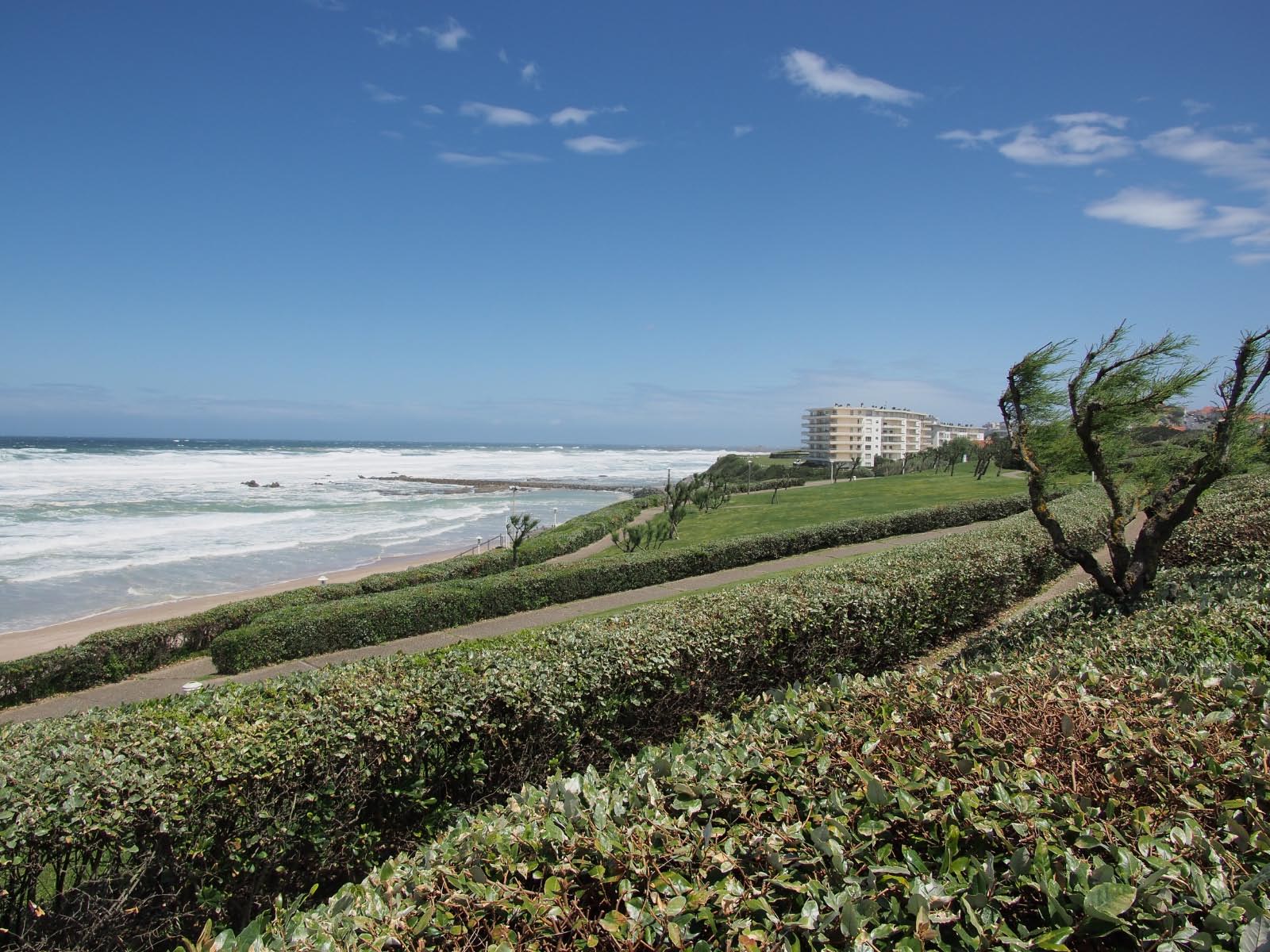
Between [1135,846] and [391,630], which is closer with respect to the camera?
[1135,846]

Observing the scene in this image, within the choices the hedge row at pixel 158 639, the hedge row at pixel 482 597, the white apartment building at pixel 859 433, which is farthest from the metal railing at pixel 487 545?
the white apartment building at pixel 859 433

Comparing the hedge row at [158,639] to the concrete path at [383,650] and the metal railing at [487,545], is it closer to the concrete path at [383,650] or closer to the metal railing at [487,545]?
the concrete path at [383,650]

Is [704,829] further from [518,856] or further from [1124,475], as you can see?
[1124,475]

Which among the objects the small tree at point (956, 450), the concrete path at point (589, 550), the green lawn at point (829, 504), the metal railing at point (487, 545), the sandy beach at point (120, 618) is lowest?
the sandy beach at point (120, 618)

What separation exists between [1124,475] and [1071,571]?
4574mm

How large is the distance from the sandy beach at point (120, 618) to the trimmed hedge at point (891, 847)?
1547 centimetres

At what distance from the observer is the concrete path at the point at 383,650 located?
36.4 ft

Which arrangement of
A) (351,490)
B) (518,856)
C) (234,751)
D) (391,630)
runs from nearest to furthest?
(518,856)
(234,751)
(391,630)
(351,490)

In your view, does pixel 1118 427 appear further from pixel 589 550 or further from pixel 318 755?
pixel 589 550

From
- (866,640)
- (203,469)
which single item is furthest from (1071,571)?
(203,469)

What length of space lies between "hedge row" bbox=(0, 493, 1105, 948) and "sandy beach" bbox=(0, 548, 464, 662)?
42.6 feet

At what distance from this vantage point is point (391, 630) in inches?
528

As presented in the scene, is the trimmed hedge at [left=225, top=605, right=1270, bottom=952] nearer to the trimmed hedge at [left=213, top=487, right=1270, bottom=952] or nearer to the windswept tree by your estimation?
the trimmed hedge at [left=213, top=487, right=1270, bottom=952]

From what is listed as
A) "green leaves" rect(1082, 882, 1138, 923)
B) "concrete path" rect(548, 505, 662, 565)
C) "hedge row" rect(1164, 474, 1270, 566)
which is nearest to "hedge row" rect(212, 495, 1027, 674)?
"concrete path" rect(548, 505, 662, 565)
